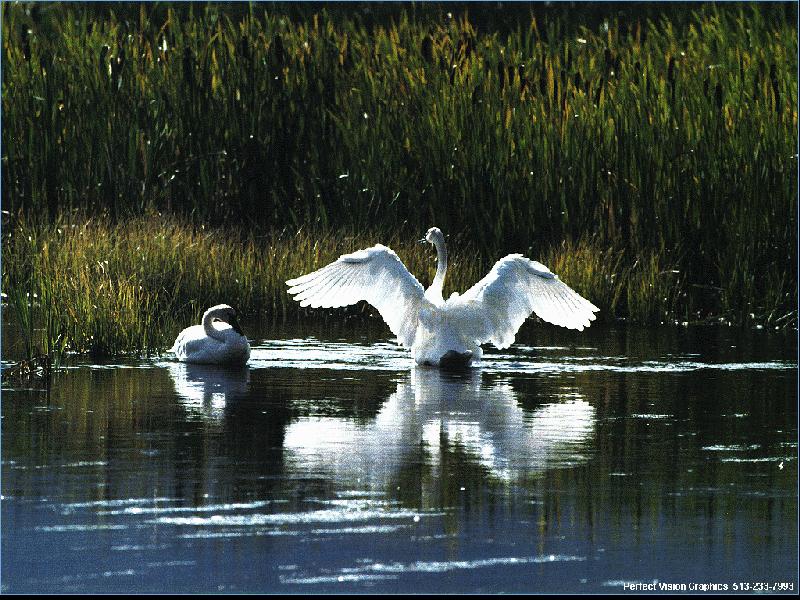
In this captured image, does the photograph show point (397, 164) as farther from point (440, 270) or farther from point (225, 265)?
point (440, 270)

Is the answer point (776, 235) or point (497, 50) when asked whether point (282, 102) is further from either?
point (776, 235)

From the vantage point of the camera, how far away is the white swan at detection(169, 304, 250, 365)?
12.5 meters

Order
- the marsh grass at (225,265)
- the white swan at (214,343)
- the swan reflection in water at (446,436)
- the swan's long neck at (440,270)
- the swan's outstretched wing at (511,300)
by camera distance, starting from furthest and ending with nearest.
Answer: the marsh grass at (225,265) → the swan's long neck at (440,270) → the swan's outstretched wing at (511,300) → the white swan at (214,343) → the swan reflection in water at (446,436)

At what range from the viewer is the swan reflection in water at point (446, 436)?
28.5 ft

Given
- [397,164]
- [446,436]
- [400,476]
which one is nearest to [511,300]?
[446,436]

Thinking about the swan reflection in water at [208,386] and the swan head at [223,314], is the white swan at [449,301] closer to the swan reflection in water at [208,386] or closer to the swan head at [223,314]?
the swan head at [223,314]

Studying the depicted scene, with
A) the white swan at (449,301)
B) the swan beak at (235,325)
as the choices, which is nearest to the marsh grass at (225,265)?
the swan beak at (235,325)

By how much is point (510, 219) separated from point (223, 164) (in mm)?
3127

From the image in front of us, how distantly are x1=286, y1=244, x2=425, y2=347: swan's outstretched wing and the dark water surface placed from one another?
49 cm

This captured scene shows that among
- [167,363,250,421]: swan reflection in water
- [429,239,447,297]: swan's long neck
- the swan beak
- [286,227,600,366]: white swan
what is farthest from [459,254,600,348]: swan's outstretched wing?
[167,363,250,421]: swan reflection in water

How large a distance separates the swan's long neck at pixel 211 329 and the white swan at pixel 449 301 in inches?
26.7

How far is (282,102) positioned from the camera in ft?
58.0

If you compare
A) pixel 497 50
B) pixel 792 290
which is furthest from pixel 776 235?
pixel 497 50

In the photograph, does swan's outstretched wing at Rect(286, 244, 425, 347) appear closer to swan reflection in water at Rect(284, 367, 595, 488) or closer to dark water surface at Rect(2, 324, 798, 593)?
dark water surface at Rect(2, 324, 798, 593)
